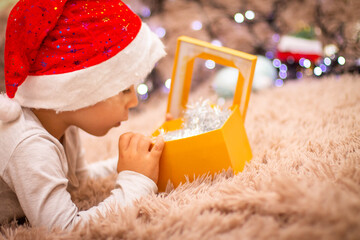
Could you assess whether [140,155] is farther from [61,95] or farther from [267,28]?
[267,28]

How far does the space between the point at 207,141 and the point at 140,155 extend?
151 millimetres

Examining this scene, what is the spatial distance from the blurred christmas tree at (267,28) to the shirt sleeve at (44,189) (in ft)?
3.00

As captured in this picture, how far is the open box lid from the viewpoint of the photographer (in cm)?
77

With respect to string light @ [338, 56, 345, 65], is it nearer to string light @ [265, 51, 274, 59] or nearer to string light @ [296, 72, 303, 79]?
string light @ [296, 72, 303, 79]

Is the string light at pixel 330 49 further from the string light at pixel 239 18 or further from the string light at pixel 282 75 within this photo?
the string light at pixel 239 18

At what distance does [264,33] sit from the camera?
65.4 inches

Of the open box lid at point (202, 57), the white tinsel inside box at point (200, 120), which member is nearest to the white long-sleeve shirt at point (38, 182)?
the white tinsel inside box at point (200, 120)

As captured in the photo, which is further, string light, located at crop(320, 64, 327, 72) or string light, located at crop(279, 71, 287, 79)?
string light, located at crop(279, 71, 287, 79)

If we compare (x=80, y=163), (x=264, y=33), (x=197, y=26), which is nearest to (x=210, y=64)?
(x=197, y=26)

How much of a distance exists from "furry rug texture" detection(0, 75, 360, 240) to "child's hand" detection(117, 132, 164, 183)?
7 cm

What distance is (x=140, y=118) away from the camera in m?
1.41

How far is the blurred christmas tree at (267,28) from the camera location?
1399mm

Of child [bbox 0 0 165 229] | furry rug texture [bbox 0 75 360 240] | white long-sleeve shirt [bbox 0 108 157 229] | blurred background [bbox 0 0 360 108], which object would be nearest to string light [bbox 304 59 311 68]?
blurred background [bbox 0 0 360 108]

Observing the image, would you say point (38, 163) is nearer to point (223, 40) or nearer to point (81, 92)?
point (81, 92)
